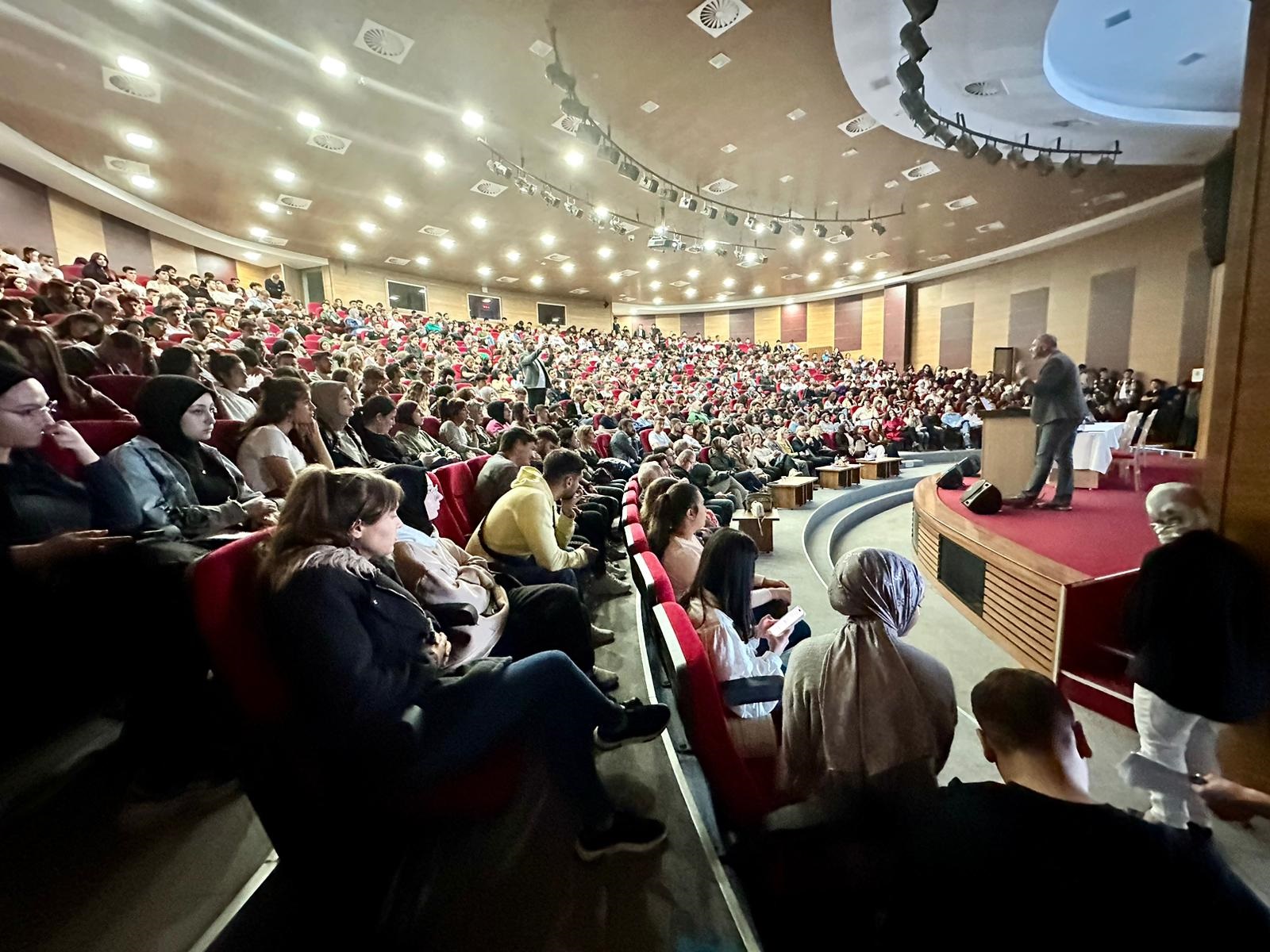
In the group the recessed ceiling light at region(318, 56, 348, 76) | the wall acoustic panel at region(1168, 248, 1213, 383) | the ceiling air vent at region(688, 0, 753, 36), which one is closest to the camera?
the ceiling air vent at region(688, 0, 753, 36)

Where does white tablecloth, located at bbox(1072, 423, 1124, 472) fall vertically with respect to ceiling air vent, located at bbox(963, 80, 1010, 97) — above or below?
below

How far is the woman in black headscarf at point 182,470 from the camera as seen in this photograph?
137cm

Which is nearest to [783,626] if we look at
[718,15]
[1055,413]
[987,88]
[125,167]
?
[1055,413]

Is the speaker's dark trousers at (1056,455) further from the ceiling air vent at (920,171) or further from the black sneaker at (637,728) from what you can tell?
the ceiling air vent at (920,171)

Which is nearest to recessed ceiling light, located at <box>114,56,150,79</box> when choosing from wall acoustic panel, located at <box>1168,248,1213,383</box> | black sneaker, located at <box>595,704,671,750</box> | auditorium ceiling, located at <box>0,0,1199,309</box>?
auditorium ceiling, located at <box>0,0,1199,309</box>

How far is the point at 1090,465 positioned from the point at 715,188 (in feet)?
19.0

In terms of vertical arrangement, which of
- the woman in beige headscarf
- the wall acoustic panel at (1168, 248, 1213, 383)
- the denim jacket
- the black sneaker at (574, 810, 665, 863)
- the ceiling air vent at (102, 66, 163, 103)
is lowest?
the black sneaker at (574, 810, 665, 863)

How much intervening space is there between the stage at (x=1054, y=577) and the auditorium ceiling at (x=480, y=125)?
12.2ft

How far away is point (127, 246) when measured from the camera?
28.9ft

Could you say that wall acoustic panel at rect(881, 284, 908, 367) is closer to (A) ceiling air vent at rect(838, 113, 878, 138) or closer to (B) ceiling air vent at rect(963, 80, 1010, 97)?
(A) ceiling air vent at rect(838, 113, 878, 138)

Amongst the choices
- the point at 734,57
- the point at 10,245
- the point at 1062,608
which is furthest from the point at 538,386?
the point at 10,245

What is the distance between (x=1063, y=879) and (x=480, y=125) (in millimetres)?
6919

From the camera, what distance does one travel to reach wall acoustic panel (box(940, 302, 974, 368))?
11.9 meters

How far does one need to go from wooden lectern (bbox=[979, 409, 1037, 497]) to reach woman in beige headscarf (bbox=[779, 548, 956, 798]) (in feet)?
12.0
